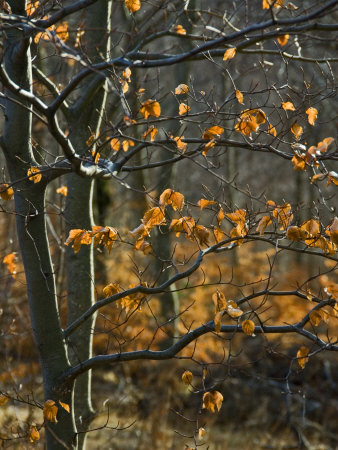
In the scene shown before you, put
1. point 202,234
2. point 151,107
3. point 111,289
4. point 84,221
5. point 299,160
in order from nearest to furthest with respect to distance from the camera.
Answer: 1. point 151,107
2. point 299,160
3. point 202,234
4. point 111,289
5. point 84,221

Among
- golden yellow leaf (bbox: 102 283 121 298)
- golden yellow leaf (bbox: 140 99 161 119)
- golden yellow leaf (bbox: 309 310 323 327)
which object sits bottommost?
golden yellow leaf (bbox: 309 310 323 327)

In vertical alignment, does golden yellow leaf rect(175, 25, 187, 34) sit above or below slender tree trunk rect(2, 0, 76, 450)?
above

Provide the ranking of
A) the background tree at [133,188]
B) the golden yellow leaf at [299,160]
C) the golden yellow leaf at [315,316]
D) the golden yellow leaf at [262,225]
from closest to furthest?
1. the background tree at [133,188]
2. the golden yellow leaf at [299,160]
3. the golden yellow leaf at [315,316]
4. the golden yellow leaf at [262,225]

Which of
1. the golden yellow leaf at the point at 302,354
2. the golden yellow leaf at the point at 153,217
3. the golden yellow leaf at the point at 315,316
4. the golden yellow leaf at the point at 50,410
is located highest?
the golden yellow leaf at the point at 153,217

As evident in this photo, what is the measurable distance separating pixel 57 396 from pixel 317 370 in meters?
6.89

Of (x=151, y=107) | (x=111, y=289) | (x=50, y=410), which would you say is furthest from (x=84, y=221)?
(x=151, y=107)

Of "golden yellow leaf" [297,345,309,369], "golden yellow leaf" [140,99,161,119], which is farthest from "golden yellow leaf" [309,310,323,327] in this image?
"golden yellow leaf" [140,99,161,119]

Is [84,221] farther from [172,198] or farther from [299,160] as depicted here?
[299,160]

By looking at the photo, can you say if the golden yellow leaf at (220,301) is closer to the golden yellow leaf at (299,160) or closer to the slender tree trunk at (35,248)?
the golden yellow leaf at (299,160)

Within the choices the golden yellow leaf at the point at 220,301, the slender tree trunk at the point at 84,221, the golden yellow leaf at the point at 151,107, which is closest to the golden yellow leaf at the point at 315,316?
the golden yellow leaf at the point at 220,301

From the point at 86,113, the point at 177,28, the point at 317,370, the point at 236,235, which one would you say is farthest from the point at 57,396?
the point at 317,370

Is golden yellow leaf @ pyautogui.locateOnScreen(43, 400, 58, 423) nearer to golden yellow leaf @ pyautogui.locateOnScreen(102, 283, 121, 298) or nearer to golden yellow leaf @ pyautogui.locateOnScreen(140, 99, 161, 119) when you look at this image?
golden yellow leaf @ pyautogui.locateOnScreen(102, 283, 121, 298)

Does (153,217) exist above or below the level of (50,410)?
above

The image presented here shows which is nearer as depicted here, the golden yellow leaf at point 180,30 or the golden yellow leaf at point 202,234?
the golden yellow leaf at point 202,234
